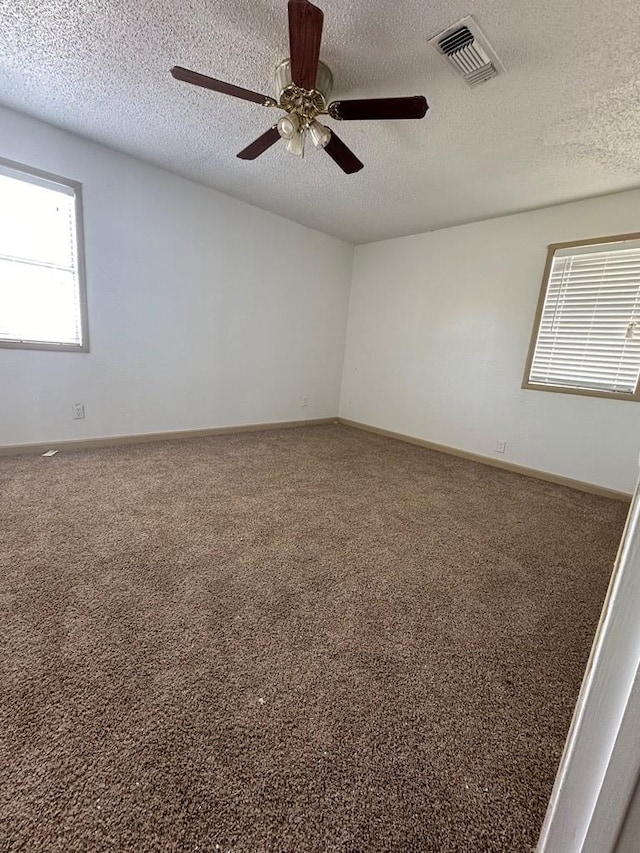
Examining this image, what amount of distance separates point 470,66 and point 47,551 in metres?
3.08

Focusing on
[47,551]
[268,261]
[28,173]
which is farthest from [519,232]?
[47,551]

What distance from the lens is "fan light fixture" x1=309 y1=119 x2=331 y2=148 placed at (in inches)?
70.6

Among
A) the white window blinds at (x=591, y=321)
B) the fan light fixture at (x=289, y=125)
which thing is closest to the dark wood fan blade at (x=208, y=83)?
the fan light fixture at (x=289, y=125)

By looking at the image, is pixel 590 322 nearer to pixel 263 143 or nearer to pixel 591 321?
pixel 591 321

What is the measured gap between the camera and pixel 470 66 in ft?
5.47

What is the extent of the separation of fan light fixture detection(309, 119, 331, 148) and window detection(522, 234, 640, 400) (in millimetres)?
2359

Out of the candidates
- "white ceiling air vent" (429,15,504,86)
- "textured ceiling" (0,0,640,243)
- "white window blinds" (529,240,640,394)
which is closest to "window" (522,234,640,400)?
"white window blinds" (529,240,640,394)

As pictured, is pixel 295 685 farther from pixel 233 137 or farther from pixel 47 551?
pixel 233 137

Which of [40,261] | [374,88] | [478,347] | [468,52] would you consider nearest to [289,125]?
[374,88]

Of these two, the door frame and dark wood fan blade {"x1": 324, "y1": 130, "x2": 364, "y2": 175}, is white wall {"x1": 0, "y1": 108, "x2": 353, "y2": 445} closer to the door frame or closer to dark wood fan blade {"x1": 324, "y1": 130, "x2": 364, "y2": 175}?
dark wood fan blade {"x1": 324, "y1": 130, "x2": 364, "y2": 175}

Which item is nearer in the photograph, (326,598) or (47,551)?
(326,598)

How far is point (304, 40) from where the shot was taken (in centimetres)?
138

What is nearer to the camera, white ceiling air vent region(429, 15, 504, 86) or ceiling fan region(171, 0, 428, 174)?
ceiling fan region(171, 0, 428, 174)

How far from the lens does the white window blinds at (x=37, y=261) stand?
2518mm
